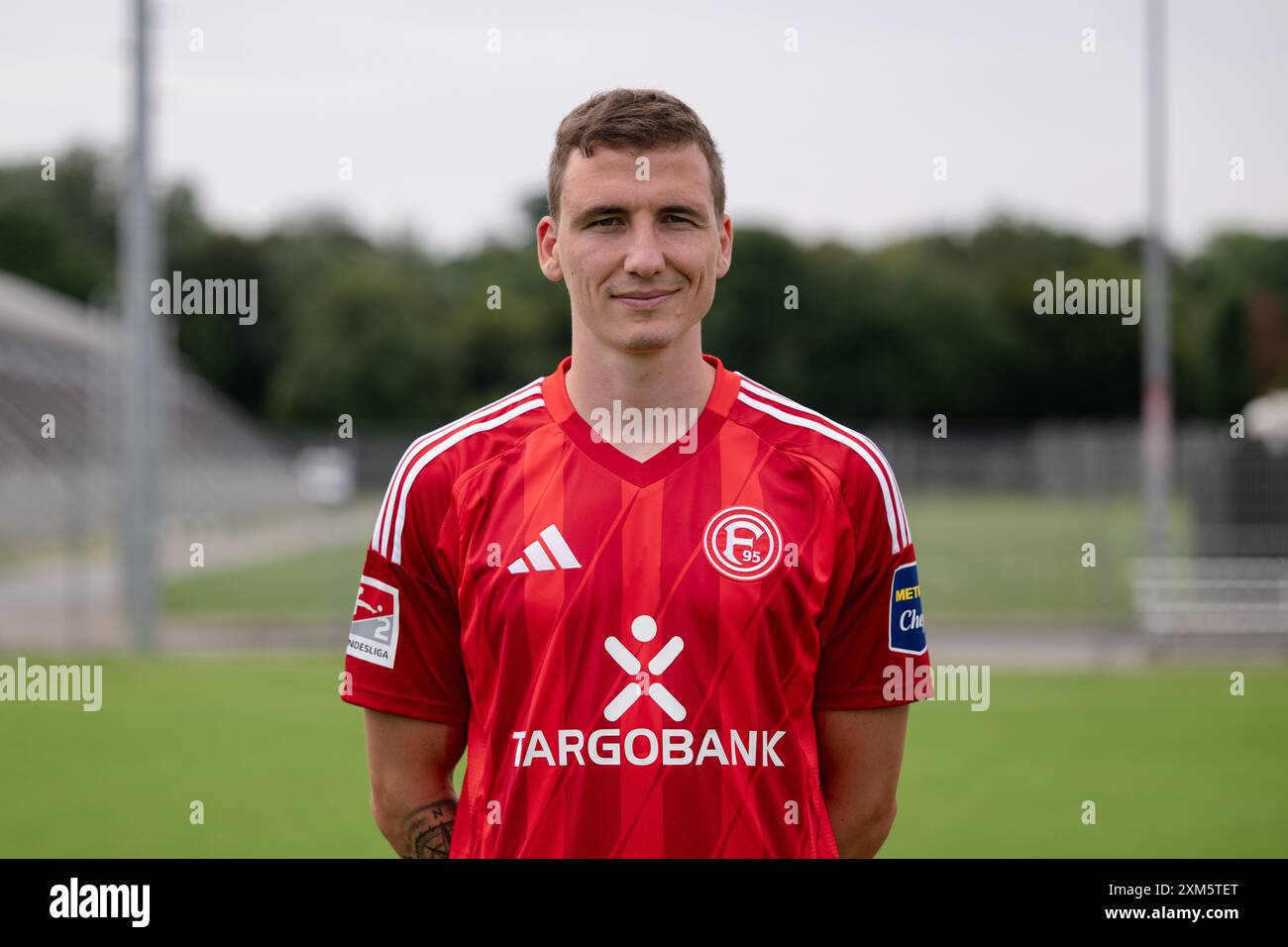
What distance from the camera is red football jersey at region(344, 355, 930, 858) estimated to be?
243 cm

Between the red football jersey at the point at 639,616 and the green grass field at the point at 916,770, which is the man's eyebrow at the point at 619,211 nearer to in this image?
the red football jersey at the point at 639,616

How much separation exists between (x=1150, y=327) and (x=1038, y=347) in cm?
4332

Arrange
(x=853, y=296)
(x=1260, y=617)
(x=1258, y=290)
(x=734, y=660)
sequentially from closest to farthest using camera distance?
(x=734, y=660), (x=1260, y=617), (x=1258, y=290), (x=853, y=296)

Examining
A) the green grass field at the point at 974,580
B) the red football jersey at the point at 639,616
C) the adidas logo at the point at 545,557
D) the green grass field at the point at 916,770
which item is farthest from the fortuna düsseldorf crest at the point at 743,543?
the green grass field at the point at 974,580

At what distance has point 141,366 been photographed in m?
14.6

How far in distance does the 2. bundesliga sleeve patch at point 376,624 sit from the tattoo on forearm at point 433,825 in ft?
0.97

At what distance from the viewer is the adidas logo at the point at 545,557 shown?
8.09 ft

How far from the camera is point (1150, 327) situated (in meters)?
15.8

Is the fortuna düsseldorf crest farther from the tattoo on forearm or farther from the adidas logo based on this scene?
the tattoo on forearm

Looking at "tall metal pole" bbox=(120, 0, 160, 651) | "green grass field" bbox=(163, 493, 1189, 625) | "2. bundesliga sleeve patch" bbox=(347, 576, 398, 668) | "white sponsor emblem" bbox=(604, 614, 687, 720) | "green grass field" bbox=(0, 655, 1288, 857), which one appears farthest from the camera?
"green grass field" bbox=(163, 493, 1189, 625)

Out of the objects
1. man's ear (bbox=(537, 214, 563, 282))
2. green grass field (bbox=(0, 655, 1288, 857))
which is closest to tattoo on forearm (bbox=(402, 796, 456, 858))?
man's ear (bbox=(537, 214, 563, 282))

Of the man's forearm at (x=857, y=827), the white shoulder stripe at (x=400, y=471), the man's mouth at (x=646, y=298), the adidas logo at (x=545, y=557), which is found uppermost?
the man's mouth at (x=646, y=298)
